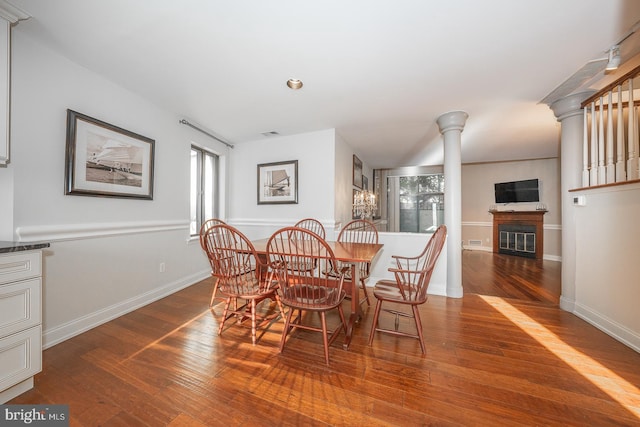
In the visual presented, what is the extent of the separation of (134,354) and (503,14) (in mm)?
3504

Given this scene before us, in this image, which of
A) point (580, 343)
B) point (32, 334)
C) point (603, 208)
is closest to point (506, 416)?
point (580, 343)

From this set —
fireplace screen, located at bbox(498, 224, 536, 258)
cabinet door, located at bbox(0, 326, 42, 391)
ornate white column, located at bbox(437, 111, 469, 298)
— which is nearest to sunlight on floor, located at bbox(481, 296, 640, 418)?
ornate white column, located at bbox(437, 111, 469, 298)

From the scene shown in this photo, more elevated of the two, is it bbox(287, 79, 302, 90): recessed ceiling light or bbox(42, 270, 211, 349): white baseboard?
bbox(287, 79, 302, 90): recessed ceiling light

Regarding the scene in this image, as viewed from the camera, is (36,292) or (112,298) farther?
(112,298)

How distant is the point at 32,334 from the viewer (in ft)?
4.60

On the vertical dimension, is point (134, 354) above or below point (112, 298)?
below

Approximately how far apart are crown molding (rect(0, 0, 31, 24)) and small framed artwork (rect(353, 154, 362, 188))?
4.21 m

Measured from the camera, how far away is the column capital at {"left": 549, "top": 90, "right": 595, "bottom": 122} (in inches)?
97.3

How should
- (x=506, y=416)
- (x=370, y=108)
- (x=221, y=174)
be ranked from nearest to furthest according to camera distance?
(x=506, y=416) < (x=370, y=108) < (x=221, y=174)

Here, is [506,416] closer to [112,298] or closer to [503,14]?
[503,14]

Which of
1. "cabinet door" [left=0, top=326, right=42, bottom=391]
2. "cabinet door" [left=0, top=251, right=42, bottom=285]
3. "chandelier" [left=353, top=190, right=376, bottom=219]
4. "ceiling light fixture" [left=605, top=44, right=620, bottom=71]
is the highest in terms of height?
"ceiling light fixture" [left=605, top=44, right=620, bottom=71]

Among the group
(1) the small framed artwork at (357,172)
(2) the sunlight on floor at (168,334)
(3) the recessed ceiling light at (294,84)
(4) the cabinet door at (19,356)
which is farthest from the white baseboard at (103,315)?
(1) the small framed artwork at (357,172)

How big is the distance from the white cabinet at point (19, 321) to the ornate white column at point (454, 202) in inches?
148

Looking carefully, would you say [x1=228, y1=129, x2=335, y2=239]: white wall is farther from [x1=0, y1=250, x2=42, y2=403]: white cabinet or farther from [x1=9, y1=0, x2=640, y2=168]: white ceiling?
[x1=0, y1=250, x2=42, y2=403]: white cabinet
